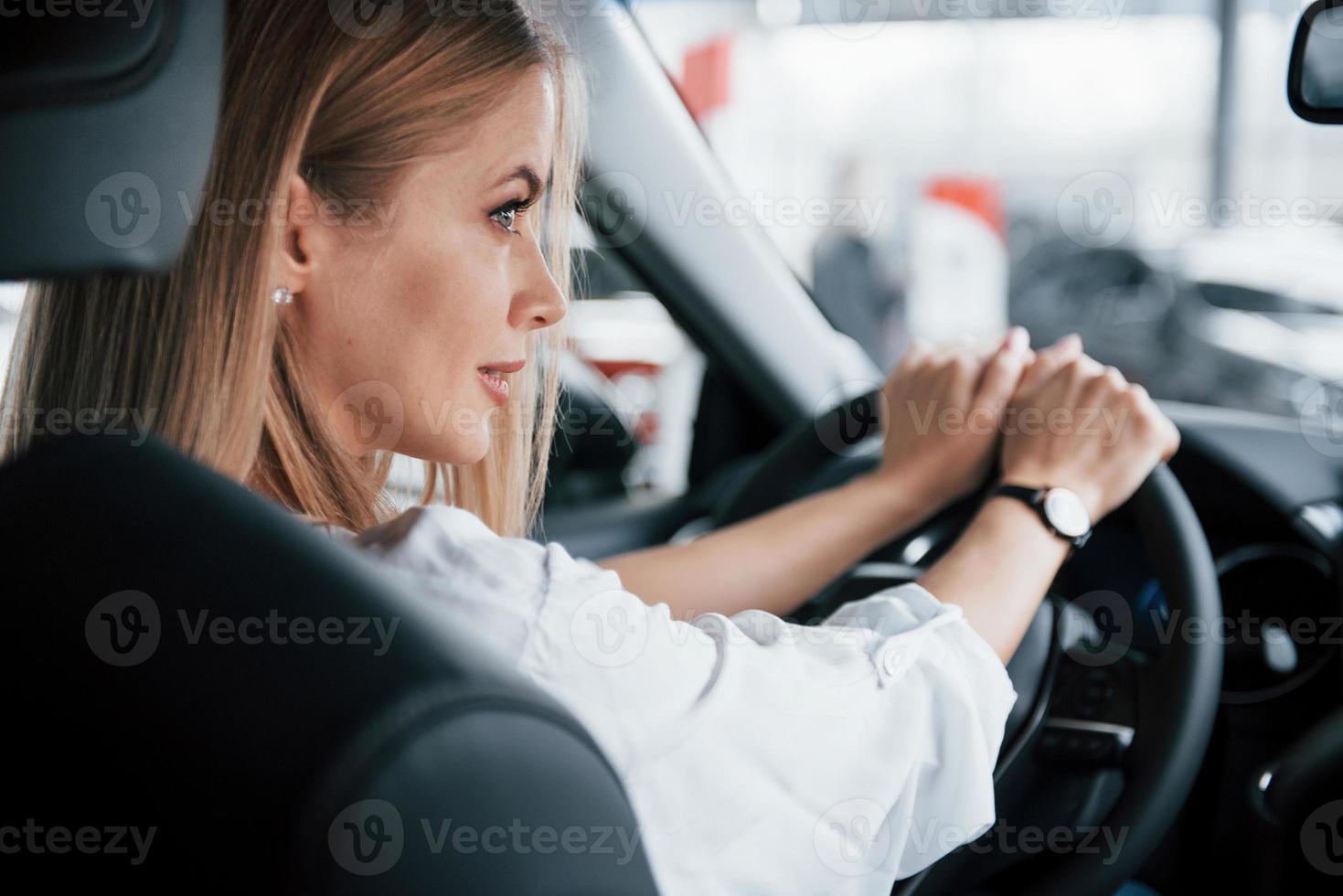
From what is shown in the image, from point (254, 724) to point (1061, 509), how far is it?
2.68 feet

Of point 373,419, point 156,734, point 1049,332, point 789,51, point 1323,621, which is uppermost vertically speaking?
point 156,734

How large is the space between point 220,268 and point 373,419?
0.22m

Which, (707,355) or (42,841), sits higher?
(42,841)

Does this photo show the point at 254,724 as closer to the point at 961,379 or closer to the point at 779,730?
the point at 779,730

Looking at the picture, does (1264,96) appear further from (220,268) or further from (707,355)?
(220,268)

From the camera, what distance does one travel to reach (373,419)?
1.16m

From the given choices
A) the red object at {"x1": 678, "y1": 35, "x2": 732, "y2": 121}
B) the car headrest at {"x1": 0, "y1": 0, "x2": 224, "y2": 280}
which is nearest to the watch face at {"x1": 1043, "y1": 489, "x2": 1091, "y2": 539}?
the car headrest at {"x1": 0, "y1": 0, "x2": 224, "y2": 280}

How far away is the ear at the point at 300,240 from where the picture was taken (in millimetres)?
1064

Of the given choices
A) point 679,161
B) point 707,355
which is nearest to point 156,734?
point 679,161

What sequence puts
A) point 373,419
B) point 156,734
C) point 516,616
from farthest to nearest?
point 373,419 → point 516,616 → point 156,734

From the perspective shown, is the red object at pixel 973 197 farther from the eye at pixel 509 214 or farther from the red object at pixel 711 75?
the eye at pixel 509 214

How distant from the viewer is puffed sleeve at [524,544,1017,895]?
2.68 ft

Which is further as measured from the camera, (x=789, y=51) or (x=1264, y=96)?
(x=789, y=51)

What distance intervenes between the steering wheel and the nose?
55 cm
